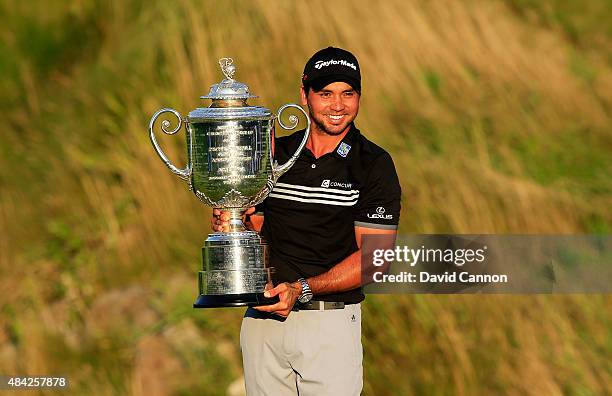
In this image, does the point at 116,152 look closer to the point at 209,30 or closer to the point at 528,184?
the point at 209,30

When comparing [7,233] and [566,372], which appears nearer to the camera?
[566,372]

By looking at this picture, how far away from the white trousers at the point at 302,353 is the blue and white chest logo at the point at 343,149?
2.14 feet

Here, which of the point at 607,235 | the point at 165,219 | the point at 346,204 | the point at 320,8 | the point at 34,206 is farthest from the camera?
the point at 320,8

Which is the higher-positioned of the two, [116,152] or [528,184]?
[116,152]

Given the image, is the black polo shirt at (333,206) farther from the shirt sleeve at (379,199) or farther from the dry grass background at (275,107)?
the dry grass background at (275,107)

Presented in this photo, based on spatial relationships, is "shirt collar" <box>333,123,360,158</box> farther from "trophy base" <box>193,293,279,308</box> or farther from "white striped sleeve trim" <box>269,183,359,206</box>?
"trophy base" <box>193,293,279,308</box>

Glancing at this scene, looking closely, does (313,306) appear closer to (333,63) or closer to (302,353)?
(302,353)

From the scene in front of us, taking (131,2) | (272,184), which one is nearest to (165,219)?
(131,2)

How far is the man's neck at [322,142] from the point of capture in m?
5.84

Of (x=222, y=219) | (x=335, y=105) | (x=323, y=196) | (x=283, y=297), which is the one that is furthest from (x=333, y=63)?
(x=283, y=297)

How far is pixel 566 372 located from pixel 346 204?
104 inches

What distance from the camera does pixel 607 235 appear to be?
8.98 meters

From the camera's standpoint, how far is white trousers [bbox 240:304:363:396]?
5.80 m

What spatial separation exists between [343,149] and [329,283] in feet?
1.87
